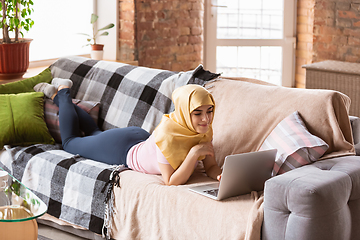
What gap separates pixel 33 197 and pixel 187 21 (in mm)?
3214

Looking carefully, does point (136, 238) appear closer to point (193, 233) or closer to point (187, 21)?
point (193, 233)

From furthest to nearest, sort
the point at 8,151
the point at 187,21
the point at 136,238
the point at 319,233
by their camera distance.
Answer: the point at 187,21
the point at 8,151
the point at 136,238
the point at 319,233

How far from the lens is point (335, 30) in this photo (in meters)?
4.49

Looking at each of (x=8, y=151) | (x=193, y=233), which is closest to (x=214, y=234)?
(x=193, y=233)

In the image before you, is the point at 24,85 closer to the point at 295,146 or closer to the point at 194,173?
the point at 194,173

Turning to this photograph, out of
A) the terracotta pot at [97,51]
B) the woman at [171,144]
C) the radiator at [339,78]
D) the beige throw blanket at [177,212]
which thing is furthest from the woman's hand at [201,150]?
the radiator at [339,78]

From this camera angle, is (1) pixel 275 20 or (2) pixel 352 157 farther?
(1) pixel 275 20

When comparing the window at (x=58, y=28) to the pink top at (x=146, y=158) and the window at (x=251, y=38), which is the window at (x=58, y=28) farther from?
the pink top at (x=146, y=158)

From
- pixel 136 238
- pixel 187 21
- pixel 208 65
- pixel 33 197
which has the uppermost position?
pixel 187 21

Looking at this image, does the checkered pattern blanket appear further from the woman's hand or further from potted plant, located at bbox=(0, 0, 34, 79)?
the woman's hand

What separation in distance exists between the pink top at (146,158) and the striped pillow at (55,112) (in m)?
0.71

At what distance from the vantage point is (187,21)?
4.61 meters

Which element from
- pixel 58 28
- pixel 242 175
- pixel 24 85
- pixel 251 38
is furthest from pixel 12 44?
pixel 251 38

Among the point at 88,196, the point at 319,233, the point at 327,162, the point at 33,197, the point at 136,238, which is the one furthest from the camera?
the point at 88,196
